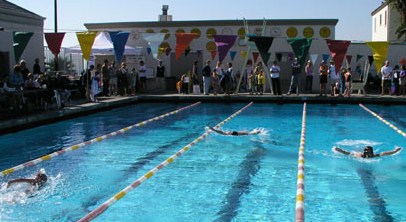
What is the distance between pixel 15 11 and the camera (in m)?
19.2

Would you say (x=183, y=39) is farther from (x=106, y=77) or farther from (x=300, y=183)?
(x=300, y=183)

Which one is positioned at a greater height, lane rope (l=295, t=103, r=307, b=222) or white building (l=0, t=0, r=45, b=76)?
white building (l=0, t=0, r=45, b=76)

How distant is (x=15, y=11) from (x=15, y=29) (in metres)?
0.69

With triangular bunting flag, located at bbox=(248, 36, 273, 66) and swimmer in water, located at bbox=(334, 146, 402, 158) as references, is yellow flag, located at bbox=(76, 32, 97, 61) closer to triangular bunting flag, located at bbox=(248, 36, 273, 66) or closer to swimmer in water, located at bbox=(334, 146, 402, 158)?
triangular bunting flag, located at bbox=(248, 36, 273, 66)

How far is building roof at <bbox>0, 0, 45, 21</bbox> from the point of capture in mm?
18655

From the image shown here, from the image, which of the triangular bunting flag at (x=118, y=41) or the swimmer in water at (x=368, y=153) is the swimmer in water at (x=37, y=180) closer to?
the swimmer in water at (x=368, y=153)

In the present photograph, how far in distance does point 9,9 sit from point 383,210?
16.5 metres

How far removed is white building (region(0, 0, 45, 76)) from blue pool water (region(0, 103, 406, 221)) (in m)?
5.75

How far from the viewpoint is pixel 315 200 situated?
7.03 metres

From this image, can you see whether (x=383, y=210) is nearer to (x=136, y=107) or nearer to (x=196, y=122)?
(x=196, y=122)

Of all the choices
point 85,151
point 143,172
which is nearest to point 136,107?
point 85,151

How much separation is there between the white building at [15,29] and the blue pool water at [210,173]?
5.75m

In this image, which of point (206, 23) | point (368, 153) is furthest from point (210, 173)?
point (206, 23)

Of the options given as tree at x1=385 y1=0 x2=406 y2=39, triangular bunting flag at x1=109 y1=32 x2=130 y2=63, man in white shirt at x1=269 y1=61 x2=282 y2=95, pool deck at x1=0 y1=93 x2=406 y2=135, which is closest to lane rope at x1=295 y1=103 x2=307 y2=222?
pool deck at x1=0 y1=93 x2=406 y2=135
